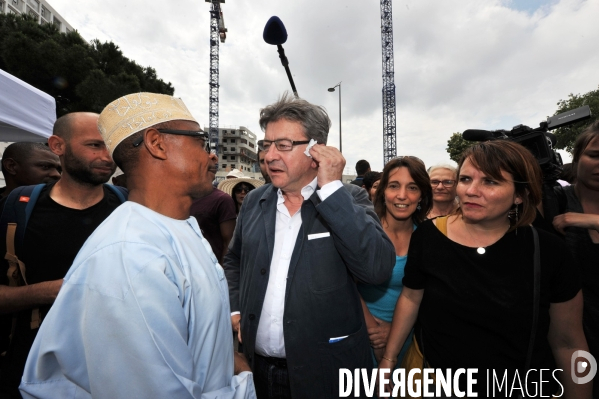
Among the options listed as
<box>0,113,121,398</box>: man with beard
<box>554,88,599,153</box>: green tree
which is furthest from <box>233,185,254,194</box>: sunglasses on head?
<box>554,88,599,153</box>: green tree

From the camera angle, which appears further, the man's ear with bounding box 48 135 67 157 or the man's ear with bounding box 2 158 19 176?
the man's ear with bounding box 2 158 19 176

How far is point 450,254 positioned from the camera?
190 cm

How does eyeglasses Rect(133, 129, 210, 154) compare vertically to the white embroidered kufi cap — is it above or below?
below

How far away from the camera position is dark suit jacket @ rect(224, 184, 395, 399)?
1.72 metres

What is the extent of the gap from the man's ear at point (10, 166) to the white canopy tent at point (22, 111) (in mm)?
383

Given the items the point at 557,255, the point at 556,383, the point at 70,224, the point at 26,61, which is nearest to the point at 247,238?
the point at 70,224

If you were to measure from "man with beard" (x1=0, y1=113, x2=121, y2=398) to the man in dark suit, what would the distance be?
3.63 feet

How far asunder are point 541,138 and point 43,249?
3.37m

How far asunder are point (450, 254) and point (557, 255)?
1.74 feet

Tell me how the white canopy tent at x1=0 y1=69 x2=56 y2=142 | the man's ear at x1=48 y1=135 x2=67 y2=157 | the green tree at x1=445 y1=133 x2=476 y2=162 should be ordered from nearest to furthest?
the man's ear at x1=48 y1=135 x2=67 y2=157 → the white canopy tent at x1=0 y1=69 x2=56 y2=142 → the green tree at x1=445 y1=133 x2=476 y2=162

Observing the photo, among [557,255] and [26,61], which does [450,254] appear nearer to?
[557,255]

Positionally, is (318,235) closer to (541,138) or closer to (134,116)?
(134,116)

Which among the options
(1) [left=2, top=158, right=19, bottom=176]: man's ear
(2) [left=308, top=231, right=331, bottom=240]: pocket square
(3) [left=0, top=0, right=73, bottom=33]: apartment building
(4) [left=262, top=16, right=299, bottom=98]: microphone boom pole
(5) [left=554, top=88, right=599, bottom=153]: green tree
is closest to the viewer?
(2) [left=308, top=231, right=331, bottom=240]: pocket square

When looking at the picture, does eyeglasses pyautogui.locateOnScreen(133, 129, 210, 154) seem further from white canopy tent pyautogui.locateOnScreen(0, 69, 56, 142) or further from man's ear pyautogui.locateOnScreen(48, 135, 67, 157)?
white canopy tent pyautogui.locateOnScreen(0, 69, 56, 142)
